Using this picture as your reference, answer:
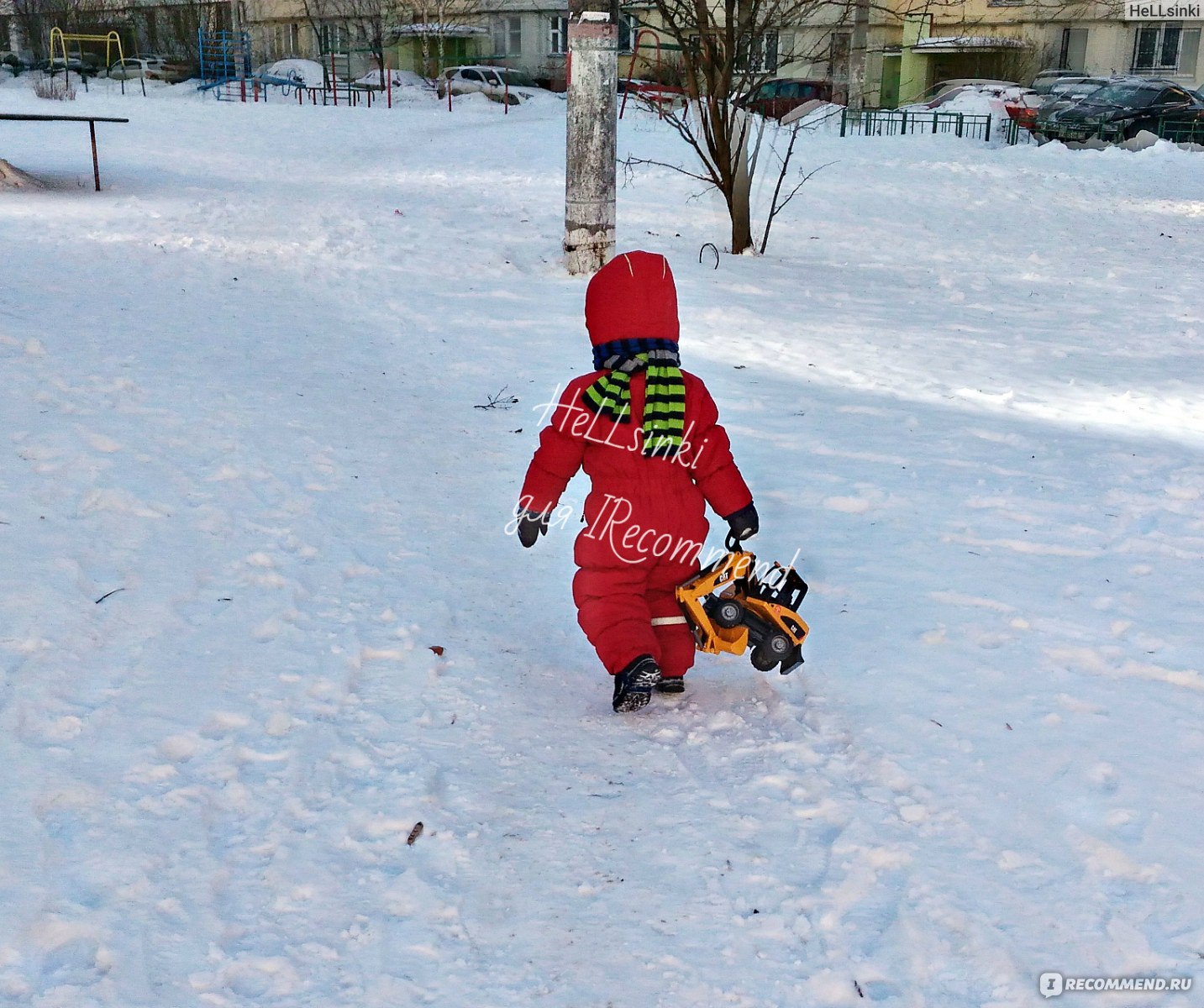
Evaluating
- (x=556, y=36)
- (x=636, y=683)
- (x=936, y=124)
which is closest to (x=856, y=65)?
(x=936, y=124)

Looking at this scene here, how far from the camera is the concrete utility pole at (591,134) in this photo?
29.2ft

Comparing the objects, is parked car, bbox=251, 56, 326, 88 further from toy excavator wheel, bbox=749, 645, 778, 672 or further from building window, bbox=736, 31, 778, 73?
toy excavator wheel, bbox=749, 645, 778, 672

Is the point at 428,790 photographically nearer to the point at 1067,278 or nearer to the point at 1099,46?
the point at 1067,278

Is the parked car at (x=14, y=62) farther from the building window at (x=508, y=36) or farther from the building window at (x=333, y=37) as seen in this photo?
the building window at (x=508, y=36)

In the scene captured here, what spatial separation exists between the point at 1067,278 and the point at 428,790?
9081 millimetres

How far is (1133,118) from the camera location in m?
23.6

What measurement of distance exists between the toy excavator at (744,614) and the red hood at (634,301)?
66cm

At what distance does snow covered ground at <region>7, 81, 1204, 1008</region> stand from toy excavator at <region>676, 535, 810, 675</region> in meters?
0.16

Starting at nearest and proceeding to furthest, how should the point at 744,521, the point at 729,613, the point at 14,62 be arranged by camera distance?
the point at 729,613 < the point at 744,521 < the point at 14,62

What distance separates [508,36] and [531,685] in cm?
4451

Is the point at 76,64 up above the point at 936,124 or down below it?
above

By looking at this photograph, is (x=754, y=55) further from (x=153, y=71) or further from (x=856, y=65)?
(x=153, y=71)

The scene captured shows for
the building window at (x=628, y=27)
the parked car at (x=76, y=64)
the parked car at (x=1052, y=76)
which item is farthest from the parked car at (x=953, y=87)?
the parked car at (x=76, y=64)

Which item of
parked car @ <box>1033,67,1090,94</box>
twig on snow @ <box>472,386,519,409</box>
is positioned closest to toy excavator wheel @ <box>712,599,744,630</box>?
twig on snow @ <box>472,386,519,409</box>
